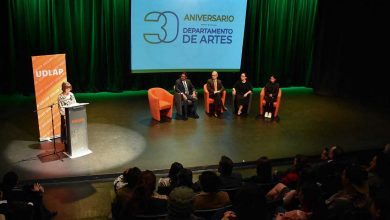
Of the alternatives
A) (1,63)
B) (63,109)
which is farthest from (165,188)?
(1,63)

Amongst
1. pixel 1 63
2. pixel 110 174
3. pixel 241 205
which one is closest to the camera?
pixel 241 205

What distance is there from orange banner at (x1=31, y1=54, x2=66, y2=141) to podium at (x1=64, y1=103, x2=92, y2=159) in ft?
1.73

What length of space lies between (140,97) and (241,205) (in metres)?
7.33

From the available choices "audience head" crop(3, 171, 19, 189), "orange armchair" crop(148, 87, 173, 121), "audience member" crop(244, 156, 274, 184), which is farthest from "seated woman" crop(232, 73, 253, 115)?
"audience head" crop(3, 171, 19, 189)

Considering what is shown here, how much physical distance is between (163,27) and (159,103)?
2.47m

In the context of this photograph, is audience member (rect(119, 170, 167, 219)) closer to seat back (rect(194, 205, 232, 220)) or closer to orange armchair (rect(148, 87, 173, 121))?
seat back (rect(194, 205, 232, 220))

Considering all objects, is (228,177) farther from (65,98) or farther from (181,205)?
(65,98)

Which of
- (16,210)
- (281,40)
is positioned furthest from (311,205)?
(281,40)

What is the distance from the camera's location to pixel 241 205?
318 centimetres

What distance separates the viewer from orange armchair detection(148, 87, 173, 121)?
8.34 m

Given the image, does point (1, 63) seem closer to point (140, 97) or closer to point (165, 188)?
point (140, 97)

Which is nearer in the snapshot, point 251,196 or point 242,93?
point 251,196

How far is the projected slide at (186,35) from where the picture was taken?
9.91 meters

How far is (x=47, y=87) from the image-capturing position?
6.85 metres
